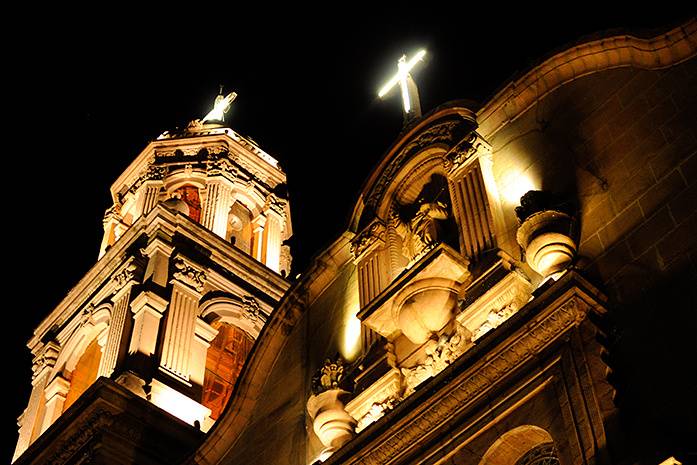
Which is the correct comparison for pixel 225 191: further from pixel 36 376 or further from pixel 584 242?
pixel 584 242

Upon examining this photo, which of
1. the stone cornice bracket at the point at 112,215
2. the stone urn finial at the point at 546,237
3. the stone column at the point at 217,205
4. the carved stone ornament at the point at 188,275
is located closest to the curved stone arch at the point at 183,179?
the stone column at the point at 217,205

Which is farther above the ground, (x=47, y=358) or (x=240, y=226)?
(x=240, y=226)

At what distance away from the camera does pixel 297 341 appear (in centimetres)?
2345

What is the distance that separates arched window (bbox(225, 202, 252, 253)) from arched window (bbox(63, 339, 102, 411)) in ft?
24.6

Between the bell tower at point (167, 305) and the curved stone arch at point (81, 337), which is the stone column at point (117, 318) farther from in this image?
the curved stone arch at point (81, 337)

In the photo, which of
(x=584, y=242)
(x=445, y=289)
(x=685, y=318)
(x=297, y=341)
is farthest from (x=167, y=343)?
(x=685, y=318)

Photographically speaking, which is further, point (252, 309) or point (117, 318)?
point (252, 309)

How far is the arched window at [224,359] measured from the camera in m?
35.8

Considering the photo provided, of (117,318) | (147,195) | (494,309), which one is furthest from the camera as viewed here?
(147,195)

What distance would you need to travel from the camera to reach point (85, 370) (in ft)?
119

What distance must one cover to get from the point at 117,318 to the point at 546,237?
63.5 ft

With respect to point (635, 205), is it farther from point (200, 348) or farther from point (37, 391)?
point (37, 391)

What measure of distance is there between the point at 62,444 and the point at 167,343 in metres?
5.46

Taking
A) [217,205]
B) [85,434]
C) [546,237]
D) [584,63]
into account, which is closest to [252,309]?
[217,205]
